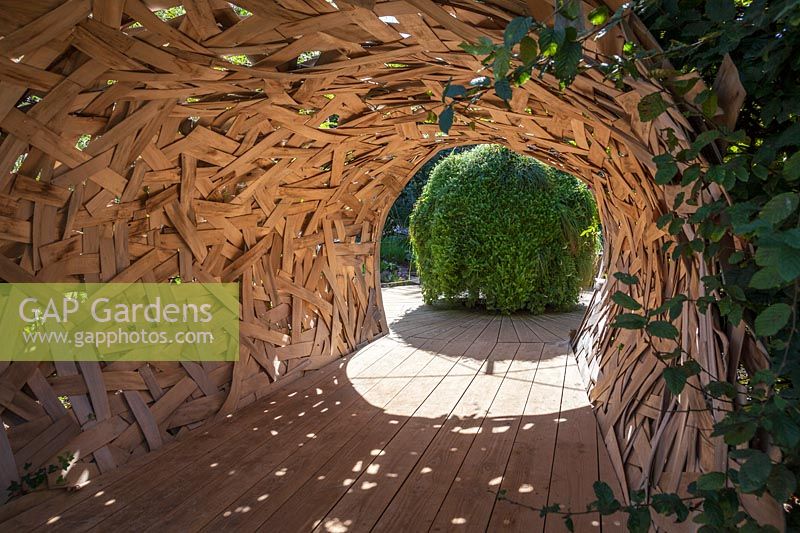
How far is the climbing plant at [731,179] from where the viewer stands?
76 cm

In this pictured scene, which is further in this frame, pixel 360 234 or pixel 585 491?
pixel 360 234

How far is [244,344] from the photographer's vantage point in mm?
2887

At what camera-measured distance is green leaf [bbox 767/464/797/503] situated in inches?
31.5

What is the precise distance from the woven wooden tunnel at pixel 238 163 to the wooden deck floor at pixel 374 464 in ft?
0.51

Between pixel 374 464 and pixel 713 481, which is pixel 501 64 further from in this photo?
pixel 374 464

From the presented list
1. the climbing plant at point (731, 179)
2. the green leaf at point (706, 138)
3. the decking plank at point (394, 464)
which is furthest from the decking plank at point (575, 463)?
the green leaf at point (706, 138)

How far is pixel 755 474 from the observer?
30.8 inches

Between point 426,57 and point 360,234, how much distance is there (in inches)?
99.2

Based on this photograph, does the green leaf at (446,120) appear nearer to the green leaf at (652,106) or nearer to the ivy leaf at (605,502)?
the green leaf at (652,106)

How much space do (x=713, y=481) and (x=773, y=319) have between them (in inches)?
11.4

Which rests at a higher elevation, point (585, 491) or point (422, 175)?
point (422, 175)

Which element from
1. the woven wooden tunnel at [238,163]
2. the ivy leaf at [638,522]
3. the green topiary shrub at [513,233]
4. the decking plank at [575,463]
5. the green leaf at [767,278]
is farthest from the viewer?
the green topiary shrub at [513,233]

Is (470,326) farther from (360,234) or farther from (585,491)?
(585,491)

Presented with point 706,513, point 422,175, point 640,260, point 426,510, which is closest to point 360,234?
point 640,260
